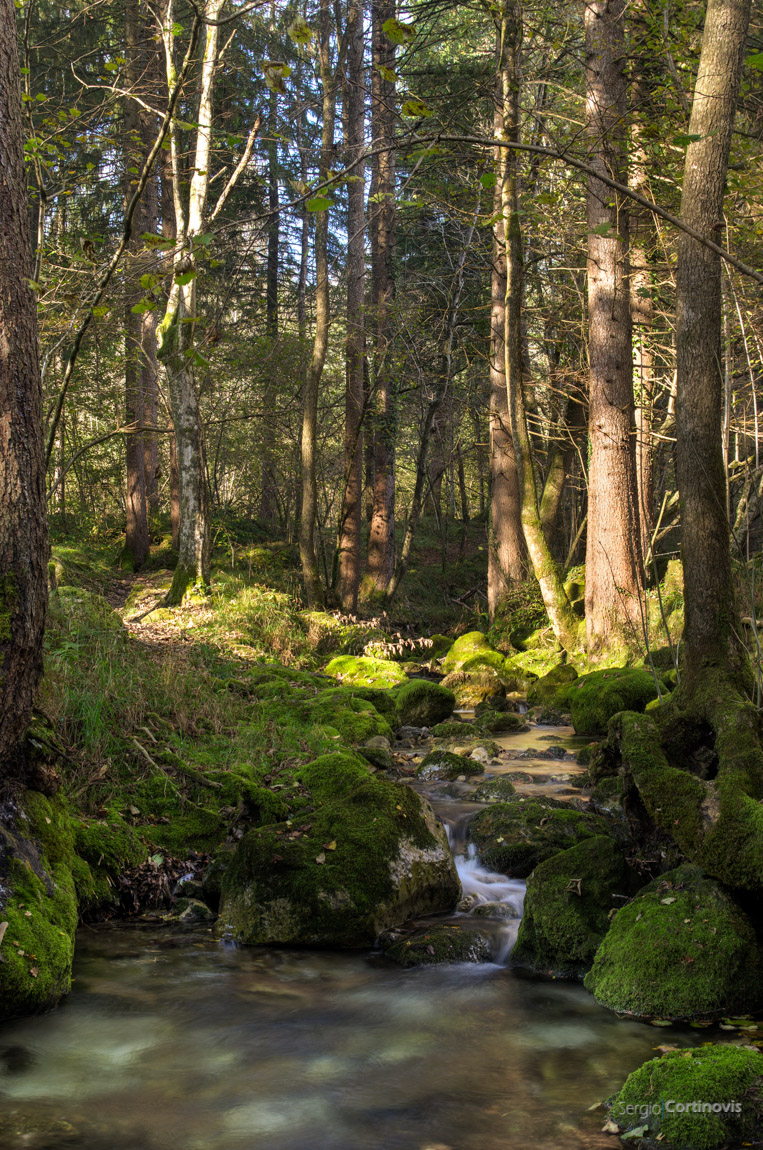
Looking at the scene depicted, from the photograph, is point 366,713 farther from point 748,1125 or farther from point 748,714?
point 748,1125

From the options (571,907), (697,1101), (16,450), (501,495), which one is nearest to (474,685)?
(501,495)

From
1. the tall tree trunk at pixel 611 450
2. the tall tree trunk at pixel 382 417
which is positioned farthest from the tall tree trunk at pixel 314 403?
the tall tree trunk at pixel 611 450

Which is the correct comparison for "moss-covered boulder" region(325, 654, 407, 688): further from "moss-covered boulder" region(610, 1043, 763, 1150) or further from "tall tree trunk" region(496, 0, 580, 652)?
"moss-covered boulder" region(610, 1043, 763, 1150)

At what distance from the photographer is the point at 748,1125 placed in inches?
119

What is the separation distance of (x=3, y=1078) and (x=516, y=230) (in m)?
10.4

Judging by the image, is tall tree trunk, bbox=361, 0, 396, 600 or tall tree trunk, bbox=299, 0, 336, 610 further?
tall tree trunk, bbox=361, 0, 396, 600

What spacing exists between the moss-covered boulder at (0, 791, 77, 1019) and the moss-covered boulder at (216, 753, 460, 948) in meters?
1.14

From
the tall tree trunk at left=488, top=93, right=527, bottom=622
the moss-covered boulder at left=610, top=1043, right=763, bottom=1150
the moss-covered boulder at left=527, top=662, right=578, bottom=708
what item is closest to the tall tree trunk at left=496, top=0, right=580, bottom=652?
the moss-covered boulder at left=527, top=662, right=578, bottom=708

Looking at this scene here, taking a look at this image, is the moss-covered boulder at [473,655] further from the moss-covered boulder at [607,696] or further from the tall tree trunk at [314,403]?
the moss-covered boulder at [607,696]

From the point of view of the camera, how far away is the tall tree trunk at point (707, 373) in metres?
5.25

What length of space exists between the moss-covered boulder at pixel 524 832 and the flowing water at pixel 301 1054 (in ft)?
3.65

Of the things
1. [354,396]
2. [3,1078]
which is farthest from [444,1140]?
[354,396]

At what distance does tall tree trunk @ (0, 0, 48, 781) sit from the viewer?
4.13 m

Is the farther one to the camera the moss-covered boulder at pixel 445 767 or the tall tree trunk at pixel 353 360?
the tall tree trunk at pixel 353 360
